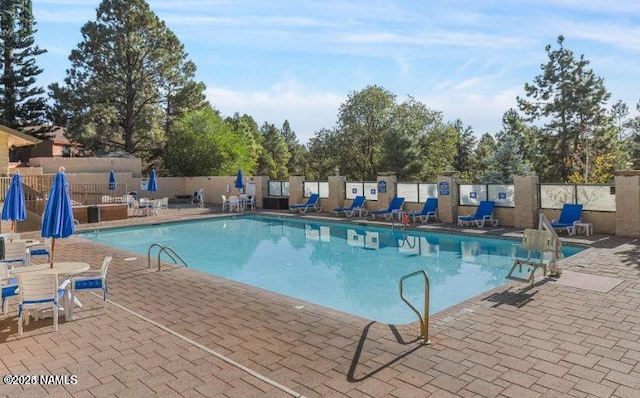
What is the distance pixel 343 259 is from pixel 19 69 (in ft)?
106

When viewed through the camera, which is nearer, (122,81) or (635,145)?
(122,81)

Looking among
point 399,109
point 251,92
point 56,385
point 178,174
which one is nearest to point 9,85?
point 178,174

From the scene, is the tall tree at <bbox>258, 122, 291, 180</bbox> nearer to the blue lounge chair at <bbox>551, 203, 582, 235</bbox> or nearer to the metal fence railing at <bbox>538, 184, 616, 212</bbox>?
the metal fence railing at <bbox>538, 184, 616, 212</bbox>

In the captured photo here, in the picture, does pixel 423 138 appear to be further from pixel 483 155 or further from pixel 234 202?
pixel 234 202

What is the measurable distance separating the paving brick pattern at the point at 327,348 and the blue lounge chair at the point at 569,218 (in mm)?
5216

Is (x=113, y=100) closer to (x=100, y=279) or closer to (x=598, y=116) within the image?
(x=100, y=279)

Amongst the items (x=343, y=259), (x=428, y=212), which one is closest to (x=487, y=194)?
(x=428, y=212)

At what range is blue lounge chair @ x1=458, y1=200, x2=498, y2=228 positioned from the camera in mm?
14000

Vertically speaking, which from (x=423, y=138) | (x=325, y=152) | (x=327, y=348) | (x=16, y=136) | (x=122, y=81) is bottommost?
(x=327, y=348)

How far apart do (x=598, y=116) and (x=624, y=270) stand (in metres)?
25.6

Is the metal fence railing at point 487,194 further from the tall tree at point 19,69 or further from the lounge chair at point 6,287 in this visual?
the tall tree at point 19,69

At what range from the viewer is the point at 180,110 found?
107ft

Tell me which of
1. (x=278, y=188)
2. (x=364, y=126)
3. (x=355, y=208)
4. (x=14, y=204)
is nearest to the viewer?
(x=14, y=204)

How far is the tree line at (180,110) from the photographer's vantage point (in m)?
29.1
